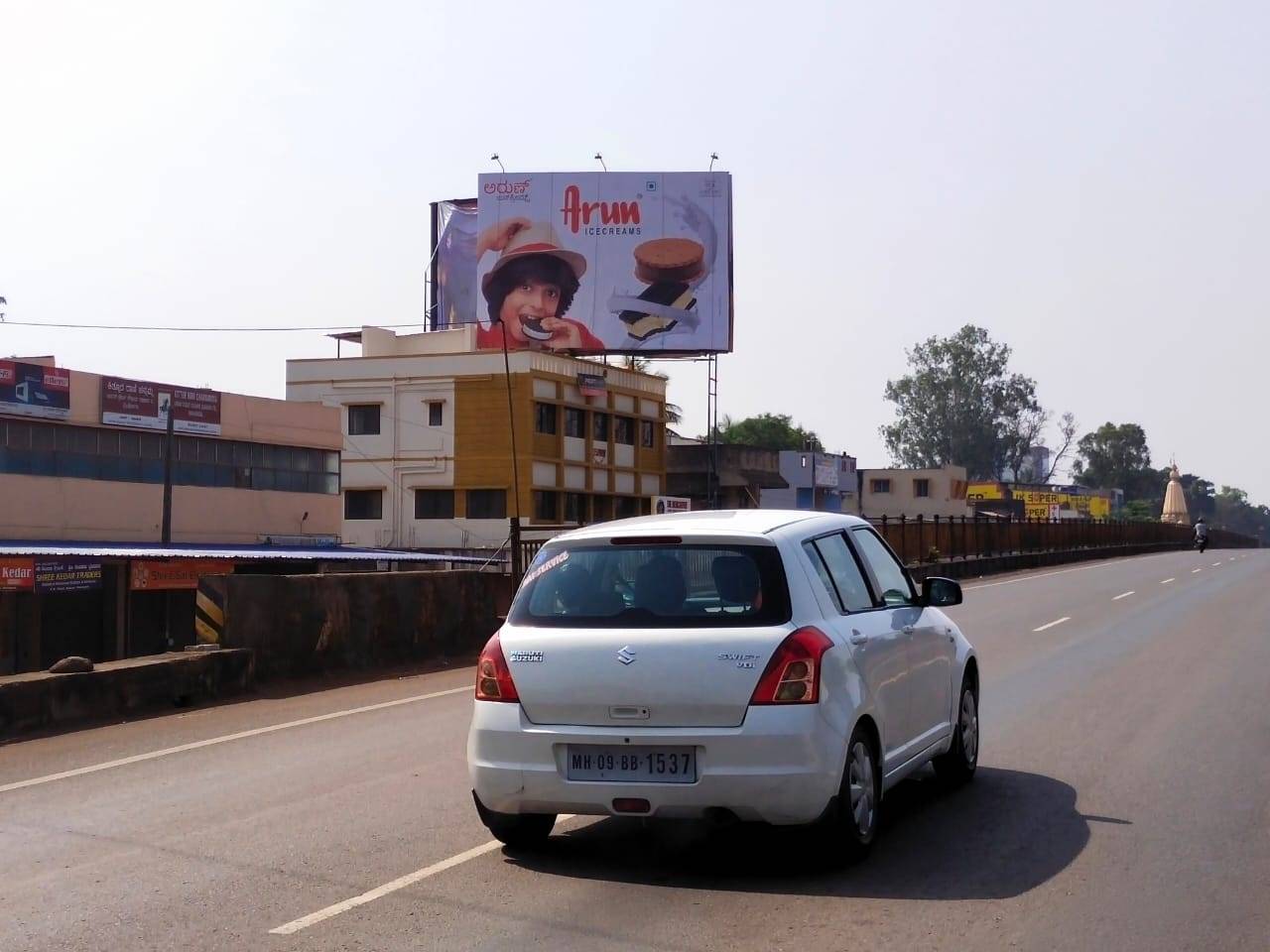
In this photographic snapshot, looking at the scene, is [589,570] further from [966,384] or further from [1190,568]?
[966,384]

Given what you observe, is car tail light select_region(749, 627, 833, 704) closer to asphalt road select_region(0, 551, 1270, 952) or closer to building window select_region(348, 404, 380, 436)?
asphalt road select_region(0, 551, 1270, 952)

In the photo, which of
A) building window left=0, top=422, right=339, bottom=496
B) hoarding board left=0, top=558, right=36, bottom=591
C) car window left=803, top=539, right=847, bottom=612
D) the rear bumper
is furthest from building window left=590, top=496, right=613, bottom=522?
the rear bumper

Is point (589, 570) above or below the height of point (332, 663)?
above

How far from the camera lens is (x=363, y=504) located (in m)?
62.5

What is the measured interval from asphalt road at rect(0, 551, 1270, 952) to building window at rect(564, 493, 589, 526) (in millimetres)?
50474

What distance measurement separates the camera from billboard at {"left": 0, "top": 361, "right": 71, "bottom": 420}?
40250 mm

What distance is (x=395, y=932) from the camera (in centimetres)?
579

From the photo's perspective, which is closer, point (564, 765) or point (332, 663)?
point (564, 765)

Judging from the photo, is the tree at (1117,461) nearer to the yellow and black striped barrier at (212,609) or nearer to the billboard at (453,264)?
the billboard at (453,264)

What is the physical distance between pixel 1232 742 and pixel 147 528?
1554 inches

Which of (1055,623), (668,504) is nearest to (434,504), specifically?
(668,504)

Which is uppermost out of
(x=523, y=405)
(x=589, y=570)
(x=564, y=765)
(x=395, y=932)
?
(x=523, y=405)

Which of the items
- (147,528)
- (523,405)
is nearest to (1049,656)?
(147,528)

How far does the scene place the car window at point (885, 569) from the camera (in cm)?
808
